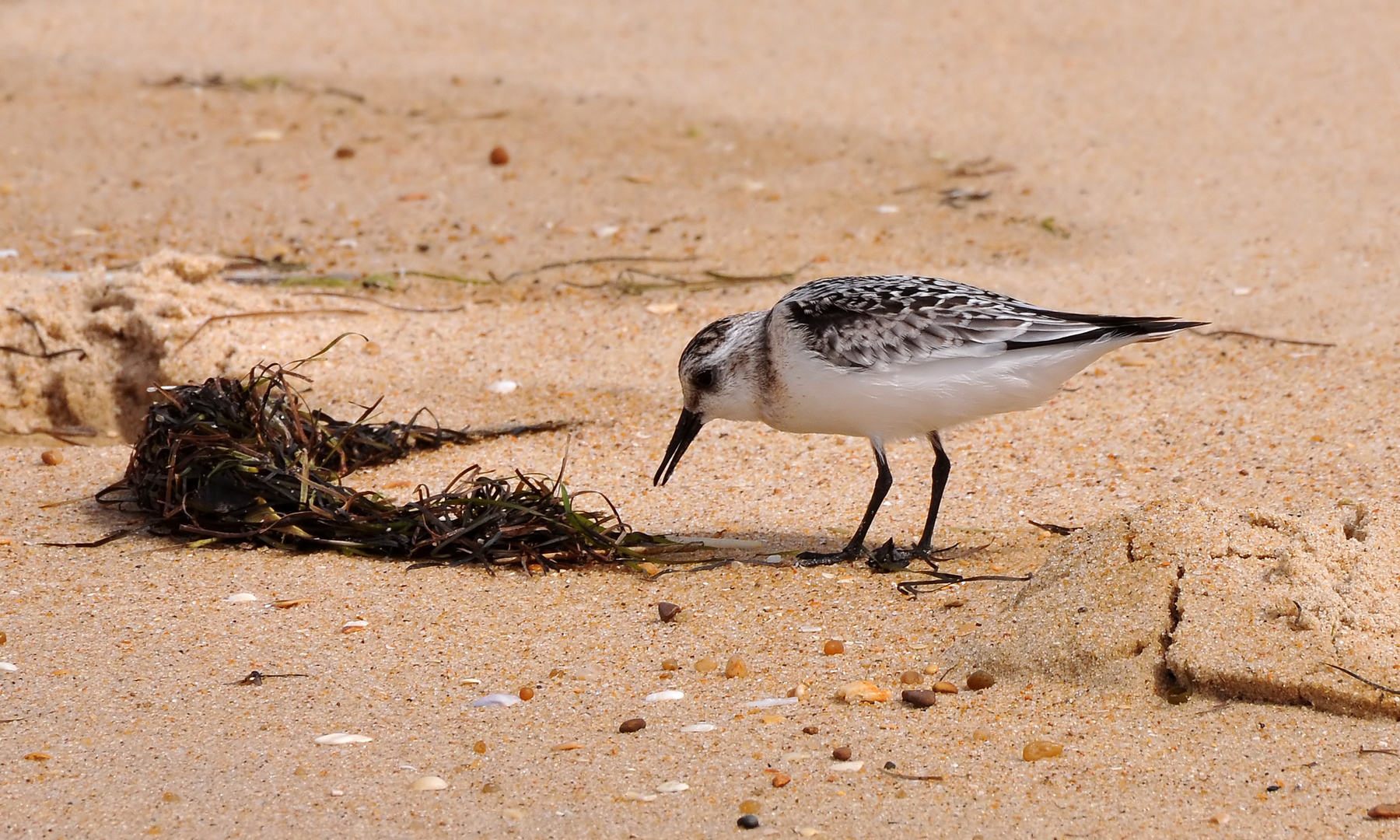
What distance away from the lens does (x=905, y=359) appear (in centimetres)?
474

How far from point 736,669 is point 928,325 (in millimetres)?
1375

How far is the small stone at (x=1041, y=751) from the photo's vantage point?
11.2ft

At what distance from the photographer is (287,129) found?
9.05 metres

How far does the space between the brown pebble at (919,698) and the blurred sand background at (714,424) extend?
2.4 inches

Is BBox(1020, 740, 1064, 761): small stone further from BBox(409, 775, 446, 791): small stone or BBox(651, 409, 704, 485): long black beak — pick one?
BBox(651, 409, 704, 485): long black beak

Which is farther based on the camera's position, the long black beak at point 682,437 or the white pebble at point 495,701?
the long black beak at point 682,437

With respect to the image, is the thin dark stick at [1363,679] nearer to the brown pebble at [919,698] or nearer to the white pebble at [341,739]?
the brown pebble at [919,698]

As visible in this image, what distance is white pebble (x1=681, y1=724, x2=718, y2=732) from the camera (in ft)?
12.0

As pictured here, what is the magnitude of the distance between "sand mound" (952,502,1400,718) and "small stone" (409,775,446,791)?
4.55ft

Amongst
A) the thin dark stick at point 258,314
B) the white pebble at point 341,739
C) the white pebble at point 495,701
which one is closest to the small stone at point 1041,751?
the white pebble at point 495,701

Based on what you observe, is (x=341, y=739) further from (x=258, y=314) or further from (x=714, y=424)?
(x=258, y=314)

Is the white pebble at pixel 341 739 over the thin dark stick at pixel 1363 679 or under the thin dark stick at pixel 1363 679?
under

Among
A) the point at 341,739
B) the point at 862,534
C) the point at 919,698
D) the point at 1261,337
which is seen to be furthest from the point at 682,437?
the point at 1261,337

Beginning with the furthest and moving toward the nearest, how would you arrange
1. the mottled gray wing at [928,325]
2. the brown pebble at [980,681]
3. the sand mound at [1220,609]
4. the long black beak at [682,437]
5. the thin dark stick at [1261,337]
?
the thin dark stick at [1261,337] → the long black beak at [682,437] → the mottled gray wing at [928,325] → the brown pebble at [980,681] → the sand mound at [1220,609]
